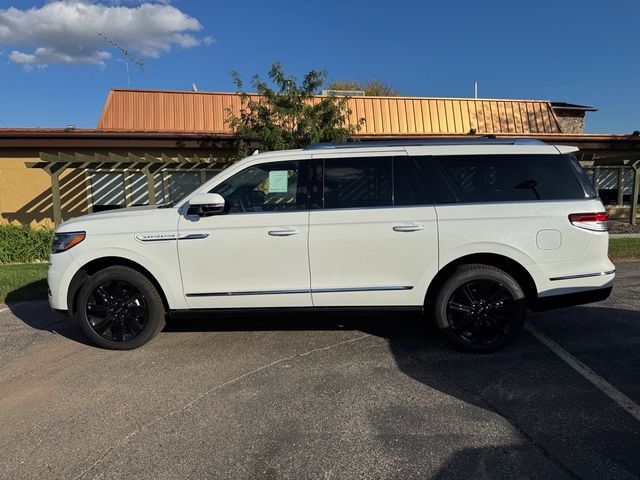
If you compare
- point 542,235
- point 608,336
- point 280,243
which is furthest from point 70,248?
point 608,336

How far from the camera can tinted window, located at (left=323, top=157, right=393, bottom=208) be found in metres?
4.69

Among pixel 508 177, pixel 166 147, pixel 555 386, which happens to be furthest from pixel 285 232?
pixel 166 147

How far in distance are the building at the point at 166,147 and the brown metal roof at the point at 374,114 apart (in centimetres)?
3

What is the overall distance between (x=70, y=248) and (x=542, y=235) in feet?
14.7

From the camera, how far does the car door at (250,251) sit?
464 cm

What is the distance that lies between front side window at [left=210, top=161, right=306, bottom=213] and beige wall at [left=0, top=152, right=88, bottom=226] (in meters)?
10.4

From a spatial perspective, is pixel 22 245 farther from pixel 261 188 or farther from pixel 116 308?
pixel 261 188

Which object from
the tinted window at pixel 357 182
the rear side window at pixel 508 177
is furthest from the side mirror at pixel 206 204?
the rear side window at pixel 508 177

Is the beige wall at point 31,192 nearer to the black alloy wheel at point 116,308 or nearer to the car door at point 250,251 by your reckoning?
the black alloy wheel at point 116,308

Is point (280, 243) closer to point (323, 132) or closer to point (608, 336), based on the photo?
point (608, 336)

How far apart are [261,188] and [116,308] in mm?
1854

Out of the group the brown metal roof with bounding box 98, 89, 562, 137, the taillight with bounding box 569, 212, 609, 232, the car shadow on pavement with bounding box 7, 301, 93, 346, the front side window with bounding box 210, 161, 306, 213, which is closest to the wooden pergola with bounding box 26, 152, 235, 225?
the brown metal roof with bounding box 98, 89, 562, 137

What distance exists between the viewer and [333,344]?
5.01m

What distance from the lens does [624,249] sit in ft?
32.7
